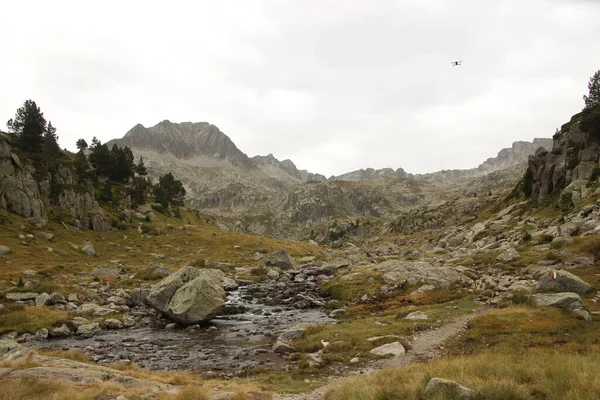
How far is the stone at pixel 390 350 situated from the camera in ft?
79.4

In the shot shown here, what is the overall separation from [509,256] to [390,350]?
116ft

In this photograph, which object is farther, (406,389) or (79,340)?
(79,340)

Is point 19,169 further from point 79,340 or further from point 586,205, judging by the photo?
point 586,205

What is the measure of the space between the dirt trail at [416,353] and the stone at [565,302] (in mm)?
5366

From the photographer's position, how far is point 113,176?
12162cm

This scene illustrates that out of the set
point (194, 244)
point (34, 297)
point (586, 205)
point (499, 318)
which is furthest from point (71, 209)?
point (586, 205)

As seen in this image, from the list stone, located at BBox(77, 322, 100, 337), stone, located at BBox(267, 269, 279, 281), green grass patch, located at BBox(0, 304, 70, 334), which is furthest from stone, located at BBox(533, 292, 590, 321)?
stone, located at BBox(267, 269, 279, 281)

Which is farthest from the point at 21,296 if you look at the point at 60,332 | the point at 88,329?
the point at 88,329

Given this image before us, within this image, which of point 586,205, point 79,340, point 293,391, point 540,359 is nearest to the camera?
point 540,359

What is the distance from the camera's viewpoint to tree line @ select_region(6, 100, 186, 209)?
92.8 metres

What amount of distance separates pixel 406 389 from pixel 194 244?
92014mm

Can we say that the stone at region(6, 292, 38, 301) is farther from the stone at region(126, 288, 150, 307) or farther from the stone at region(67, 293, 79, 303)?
the stone at region(126, 288, 150, 307)

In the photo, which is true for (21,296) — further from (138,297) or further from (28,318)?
(138,297)

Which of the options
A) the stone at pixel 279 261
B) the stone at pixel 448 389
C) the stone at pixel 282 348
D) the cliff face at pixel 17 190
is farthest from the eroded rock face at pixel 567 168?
the cliff face at pixel 17 190
